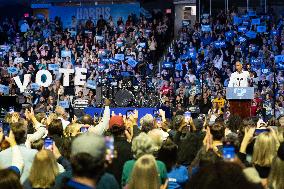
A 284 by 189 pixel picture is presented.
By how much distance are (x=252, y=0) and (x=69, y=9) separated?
8985 millimetres

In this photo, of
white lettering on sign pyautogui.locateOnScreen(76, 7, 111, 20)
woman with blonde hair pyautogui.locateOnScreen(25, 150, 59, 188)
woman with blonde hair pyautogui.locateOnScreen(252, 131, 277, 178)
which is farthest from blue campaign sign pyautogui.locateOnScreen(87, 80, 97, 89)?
woman with blonde hair pyautogui.locateOnScreen(252, 131, 277, 178)

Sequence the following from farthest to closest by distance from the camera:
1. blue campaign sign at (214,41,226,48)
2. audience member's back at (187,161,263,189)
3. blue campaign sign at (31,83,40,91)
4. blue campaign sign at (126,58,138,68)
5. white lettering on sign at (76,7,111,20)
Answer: white lettering on sign at (76,7,111,20) < blue campaign sign at (126,58,138,68) < blue campaign sign at (214,41,226,48) < blue campaign sign at (31,83,40,91) < audience member's back at (187,161,263,189)

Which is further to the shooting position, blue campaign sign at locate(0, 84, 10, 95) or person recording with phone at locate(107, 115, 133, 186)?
blue campaign sign at locate(0, 84, 10, 95)

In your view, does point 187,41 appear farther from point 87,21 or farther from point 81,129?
point 81,129

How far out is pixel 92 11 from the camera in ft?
111

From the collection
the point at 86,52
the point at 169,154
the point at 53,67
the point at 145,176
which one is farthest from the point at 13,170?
the point at 86,52

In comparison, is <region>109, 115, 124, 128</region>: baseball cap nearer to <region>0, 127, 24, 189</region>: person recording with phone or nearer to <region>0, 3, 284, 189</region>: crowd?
<region>0, 3, 284, 189</region>: crowd

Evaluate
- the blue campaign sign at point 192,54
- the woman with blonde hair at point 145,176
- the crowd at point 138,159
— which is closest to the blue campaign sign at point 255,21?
the blue campaign sign at point 192,54

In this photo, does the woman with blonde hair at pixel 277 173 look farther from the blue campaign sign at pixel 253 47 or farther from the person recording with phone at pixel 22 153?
the blue campaign sign at pixel 253 47

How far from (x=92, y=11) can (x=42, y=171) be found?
28.5 meters

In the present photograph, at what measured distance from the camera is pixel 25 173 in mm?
6500

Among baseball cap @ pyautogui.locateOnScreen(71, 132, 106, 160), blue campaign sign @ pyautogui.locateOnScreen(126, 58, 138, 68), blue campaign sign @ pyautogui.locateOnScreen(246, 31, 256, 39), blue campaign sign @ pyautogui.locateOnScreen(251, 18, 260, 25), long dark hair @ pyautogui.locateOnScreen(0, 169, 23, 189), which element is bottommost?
long dark hair @ pyautogui.locateOnScreen(0, 169, 23, 189)

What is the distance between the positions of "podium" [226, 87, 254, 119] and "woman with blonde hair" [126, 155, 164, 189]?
10.9 metres

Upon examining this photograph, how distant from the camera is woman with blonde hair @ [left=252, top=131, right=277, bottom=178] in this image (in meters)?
5.84
